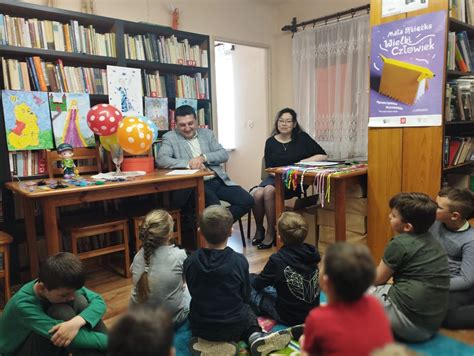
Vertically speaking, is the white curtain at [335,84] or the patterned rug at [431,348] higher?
the white curtain at [335,84]

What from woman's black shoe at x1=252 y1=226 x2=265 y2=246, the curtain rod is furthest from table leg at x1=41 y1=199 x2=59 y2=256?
the curtain rod

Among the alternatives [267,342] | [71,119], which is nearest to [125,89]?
[71,119]

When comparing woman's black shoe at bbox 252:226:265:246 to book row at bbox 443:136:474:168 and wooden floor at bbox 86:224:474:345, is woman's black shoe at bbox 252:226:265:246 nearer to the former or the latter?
wooden floor at bbox 86:224:474:345

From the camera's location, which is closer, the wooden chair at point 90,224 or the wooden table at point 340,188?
the wooden chair at point 90,224

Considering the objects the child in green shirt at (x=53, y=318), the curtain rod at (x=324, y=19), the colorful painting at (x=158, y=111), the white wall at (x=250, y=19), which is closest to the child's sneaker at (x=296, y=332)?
the child in green shirt at (x=53, y=318)

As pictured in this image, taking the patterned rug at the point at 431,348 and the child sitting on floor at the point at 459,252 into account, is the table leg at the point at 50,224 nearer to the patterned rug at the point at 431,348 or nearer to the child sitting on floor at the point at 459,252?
the patterned rug at the point at 431,348

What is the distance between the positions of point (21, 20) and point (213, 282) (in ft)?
7.74

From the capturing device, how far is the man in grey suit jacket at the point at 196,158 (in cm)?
316

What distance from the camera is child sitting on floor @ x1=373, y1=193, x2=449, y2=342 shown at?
1.59 meters

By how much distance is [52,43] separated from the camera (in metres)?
2.83

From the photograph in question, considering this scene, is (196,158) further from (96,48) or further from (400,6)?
(400,6)

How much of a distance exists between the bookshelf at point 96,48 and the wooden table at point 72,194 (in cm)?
28

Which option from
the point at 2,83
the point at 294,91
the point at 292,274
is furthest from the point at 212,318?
the point at 294,91

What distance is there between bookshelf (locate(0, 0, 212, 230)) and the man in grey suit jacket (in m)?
0.37
